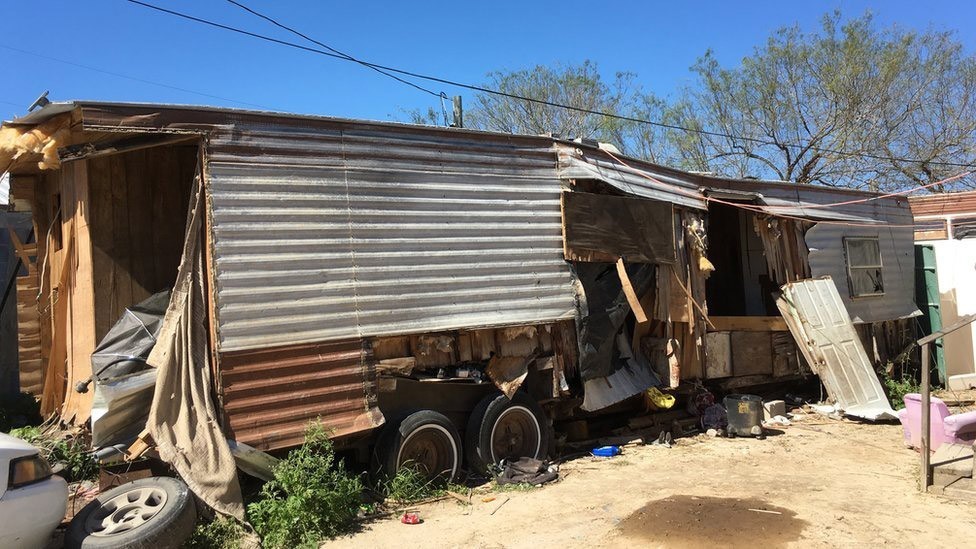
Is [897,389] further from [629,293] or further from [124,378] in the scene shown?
[124,378]

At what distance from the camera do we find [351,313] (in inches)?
249

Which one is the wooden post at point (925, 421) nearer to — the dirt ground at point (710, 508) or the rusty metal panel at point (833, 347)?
the dirt ground at point (710, 508)

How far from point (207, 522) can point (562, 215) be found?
4.82m

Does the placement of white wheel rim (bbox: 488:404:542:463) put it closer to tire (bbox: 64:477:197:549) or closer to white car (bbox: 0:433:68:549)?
tire (bbox: 64:477:197:549)

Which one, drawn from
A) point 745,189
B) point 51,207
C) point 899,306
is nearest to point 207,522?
point 51,207

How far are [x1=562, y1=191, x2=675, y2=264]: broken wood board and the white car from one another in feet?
17.6

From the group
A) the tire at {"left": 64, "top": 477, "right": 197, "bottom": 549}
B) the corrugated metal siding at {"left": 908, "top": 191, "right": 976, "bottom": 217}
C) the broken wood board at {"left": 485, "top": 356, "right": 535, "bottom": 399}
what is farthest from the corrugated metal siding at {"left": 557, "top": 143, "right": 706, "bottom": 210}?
the corrugated metal siding at {"left": 908, "top": 191, "right": 976, "bottom": 217}

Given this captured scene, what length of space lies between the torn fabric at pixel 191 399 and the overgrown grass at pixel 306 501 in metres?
0.24

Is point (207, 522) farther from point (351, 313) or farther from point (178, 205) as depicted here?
point (178, 205)

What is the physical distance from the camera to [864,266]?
40.7 ft

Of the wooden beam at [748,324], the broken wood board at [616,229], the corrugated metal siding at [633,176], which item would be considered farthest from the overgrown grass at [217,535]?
the wooden beam at [748,324]

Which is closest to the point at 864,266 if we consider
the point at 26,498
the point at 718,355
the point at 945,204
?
the point at 718,355

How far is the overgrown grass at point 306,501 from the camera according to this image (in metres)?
5.22

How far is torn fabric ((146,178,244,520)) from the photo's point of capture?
5.23 meters
